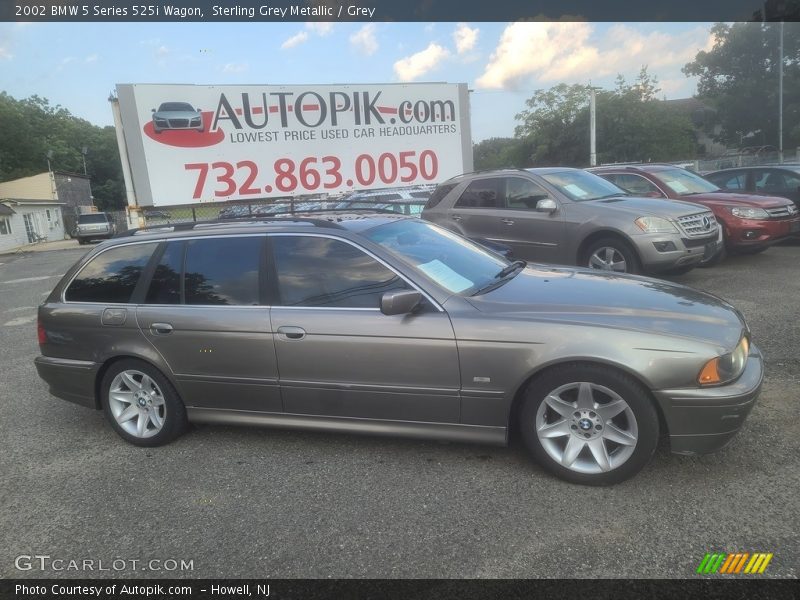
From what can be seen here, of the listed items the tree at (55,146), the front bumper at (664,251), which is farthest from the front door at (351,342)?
the tree at (55,146)

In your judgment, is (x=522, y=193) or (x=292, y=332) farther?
(x=522, y=193)

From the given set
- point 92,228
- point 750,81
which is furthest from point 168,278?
point 750,81

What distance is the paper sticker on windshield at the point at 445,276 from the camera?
3438 mm

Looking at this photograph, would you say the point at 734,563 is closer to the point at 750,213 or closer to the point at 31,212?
the point at 750,213

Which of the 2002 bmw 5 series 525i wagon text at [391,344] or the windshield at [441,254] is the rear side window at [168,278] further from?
the windshield at [441,254]

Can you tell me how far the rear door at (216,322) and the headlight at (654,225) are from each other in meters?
5.00

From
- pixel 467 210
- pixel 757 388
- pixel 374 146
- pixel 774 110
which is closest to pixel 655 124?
pixel 774 110

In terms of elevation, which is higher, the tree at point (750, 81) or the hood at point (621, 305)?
the tree at point (750, 81)

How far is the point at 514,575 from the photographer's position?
8.01ft

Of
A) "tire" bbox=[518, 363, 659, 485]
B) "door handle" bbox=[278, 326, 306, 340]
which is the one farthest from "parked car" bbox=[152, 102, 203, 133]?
Result: "tire" bbox=[518, 363, 659, 485]

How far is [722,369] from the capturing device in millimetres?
2885

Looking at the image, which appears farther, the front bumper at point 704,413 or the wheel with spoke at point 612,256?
the wheel with spoke at point 612,256

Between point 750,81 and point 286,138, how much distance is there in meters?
48.5

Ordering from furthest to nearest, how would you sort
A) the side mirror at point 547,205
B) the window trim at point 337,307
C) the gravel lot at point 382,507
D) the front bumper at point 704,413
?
1. the side mirror at point 547,205
2. the window trim at point 337,307
3. the front bumper at point 704,413
4. the gravel lot at point 382,507
